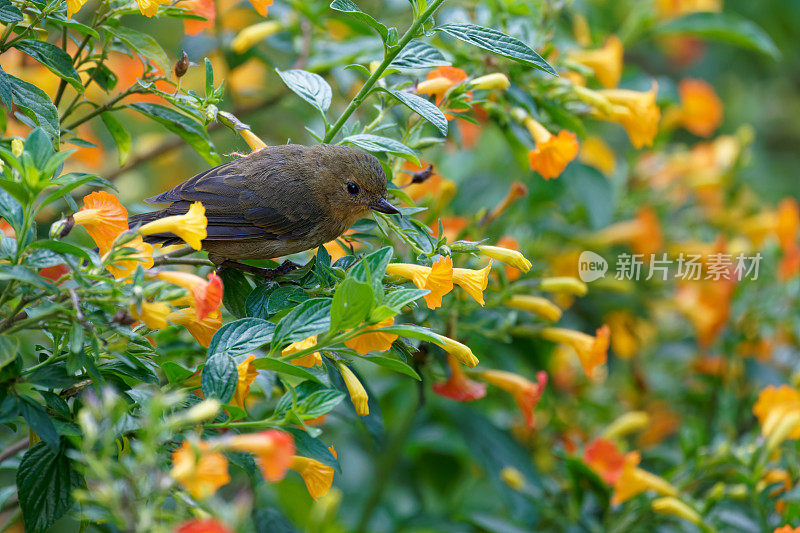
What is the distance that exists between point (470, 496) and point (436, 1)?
2.21 metres

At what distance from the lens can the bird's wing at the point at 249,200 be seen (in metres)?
1.98

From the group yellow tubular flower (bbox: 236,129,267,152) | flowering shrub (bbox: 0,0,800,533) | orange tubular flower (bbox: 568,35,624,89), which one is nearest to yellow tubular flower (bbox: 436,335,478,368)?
flowering shrub (bbox: 0,0,800,533)

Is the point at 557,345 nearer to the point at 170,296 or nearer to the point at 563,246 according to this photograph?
the point at 563,246

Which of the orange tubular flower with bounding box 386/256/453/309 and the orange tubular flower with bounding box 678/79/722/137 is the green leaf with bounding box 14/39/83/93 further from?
the orange tubular flower with bounding box 678/79/722/137

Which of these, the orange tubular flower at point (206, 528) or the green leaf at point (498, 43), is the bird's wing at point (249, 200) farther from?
the orange tubular flower at point (206, 528)

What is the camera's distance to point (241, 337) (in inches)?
59.1

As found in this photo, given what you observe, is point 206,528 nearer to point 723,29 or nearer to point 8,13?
point 8,13

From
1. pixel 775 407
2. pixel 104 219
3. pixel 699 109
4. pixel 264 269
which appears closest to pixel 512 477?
pixel 775 407

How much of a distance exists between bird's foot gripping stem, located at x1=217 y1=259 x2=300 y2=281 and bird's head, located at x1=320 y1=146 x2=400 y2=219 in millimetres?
247

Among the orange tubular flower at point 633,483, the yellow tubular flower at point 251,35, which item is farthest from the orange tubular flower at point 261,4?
the orange tubular flower at point 633,483

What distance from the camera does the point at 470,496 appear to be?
3172mm

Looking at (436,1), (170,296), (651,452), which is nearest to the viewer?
(170,296)

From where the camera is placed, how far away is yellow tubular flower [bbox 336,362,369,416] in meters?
1.66

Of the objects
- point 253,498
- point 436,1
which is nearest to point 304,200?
point 436,1
